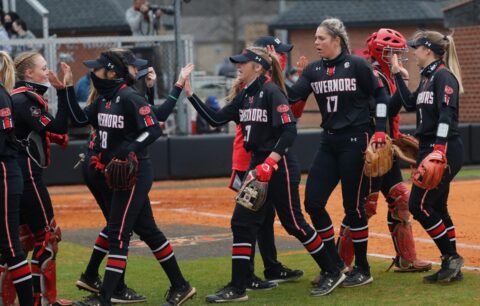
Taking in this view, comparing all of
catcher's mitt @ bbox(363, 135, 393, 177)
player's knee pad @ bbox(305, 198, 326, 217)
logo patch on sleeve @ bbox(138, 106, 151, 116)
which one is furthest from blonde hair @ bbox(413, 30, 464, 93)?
logo patch on sleeve @ bbox(138, 106, 151, 116)

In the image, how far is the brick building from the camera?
→ 111ft

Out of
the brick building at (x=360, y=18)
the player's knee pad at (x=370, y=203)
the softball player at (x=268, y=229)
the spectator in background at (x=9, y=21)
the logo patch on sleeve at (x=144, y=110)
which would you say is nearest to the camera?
the logo patch on sleeve at (x=144, y=110)

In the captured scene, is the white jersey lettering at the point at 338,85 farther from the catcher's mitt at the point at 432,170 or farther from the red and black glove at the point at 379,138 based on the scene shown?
the catcher's mitt at the point at 432,170

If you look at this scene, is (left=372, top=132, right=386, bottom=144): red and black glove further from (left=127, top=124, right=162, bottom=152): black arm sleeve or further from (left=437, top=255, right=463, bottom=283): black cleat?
(left=127, top=124, right=162, bottom=152): black arm sleeve

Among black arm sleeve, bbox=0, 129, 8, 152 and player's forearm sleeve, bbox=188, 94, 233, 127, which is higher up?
player's forearm sleeve, bbox=188, 94, 233, 127

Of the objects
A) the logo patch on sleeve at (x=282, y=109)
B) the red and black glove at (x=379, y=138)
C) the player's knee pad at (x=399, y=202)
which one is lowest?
the player's knee pad at (x=399, y=202)

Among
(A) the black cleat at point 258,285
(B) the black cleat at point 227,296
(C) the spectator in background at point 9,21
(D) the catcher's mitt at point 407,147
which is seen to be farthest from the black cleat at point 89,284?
(C) the spectator in background at point 9,21

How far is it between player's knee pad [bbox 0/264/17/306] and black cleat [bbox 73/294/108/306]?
53cm

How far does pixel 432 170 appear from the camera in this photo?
8.19 metres

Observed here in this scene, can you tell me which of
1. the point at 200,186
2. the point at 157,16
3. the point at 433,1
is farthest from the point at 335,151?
the point at 433,1

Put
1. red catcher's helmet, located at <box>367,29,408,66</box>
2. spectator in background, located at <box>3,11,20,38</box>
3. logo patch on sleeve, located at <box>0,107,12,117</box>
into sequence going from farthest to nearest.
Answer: spectator in background, located at <box>3,11,20,38</box>, red catcher's helmet, located at <box>367,29,408,66</box>, logo patch on sleeve, located at <box>0,107,12,117</box>

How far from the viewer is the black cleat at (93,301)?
7773 mm

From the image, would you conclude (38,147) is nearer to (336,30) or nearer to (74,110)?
(74,110)

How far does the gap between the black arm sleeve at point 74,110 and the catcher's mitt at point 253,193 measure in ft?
4.54
